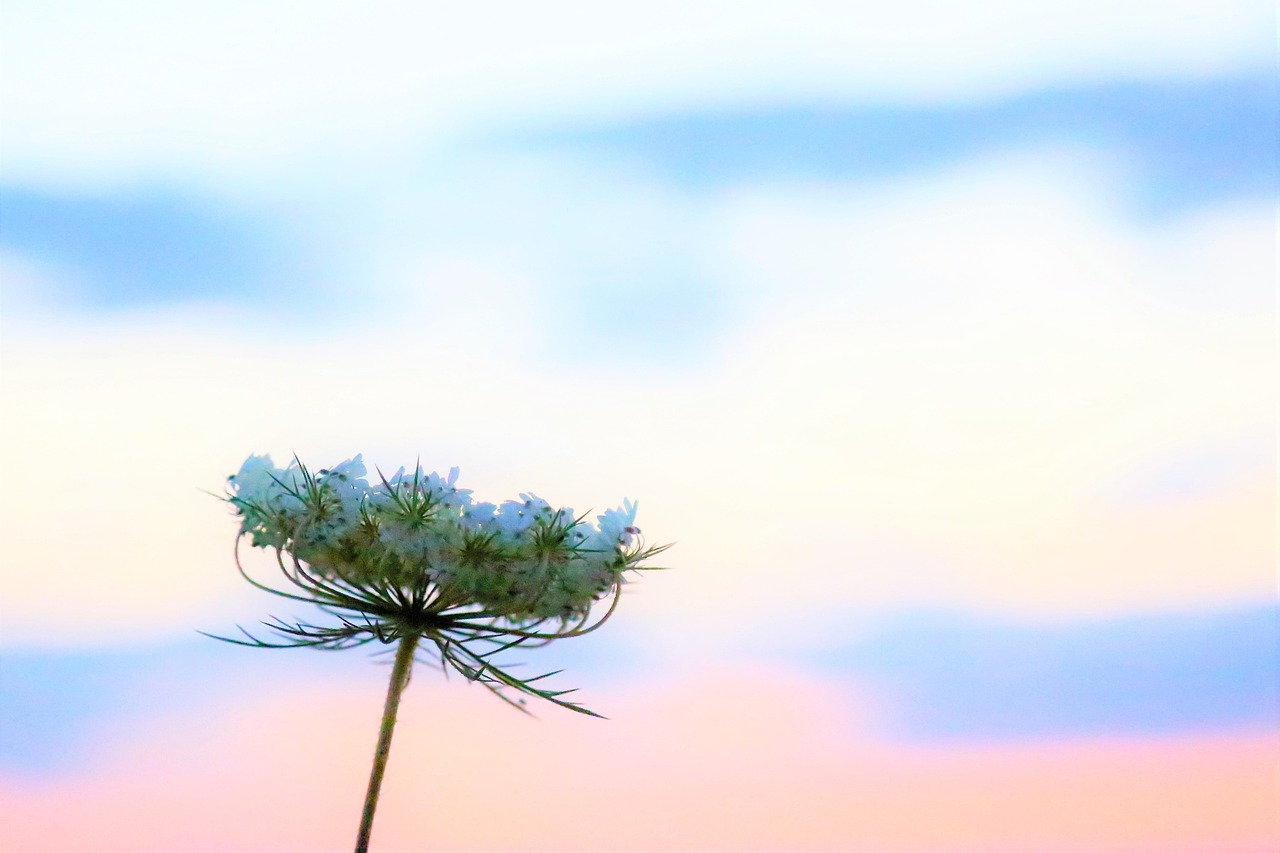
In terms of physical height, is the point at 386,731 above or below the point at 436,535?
below

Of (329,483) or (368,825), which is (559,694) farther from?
(329,483)

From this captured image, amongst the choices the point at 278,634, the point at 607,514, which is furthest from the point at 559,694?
the point at 278,634

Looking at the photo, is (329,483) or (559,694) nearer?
(329,483)

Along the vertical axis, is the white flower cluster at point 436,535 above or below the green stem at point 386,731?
above

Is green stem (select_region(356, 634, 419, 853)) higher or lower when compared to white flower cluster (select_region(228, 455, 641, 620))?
lower
